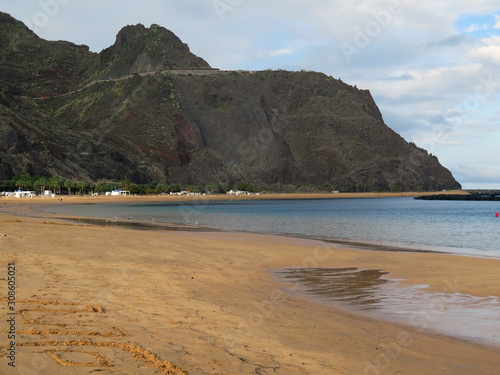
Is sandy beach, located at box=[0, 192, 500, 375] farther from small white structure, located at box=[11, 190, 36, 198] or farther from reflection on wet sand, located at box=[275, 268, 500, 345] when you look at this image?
small white structure, located at box=[11, 190, 36, 198]

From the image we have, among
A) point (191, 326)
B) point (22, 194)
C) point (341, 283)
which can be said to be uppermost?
point (22, 194)

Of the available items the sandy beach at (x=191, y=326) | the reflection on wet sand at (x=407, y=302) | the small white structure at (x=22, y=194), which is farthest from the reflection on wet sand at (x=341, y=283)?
the small white structure at (x=22, y=194)

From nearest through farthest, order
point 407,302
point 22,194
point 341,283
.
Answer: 1. point 407,302
2. point 341,283
3. point 22,194

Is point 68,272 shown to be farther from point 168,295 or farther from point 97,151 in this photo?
point 97,151

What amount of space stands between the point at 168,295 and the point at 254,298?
274 centimetres

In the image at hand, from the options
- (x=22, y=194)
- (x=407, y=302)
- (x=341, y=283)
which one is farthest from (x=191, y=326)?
(x=22, y=194)

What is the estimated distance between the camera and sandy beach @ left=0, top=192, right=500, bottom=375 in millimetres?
7656

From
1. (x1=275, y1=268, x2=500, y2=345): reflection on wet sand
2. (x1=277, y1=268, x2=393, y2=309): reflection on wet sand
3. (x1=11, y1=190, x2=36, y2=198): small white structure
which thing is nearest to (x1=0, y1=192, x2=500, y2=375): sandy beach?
(x1=275, y1=268, x2=500, y2=345): reflection on wet sand

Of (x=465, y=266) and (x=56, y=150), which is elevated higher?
(x=56, y=150)

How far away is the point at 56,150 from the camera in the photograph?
17100 cm

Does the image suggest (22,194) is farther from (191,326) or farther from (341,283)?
(191,326)

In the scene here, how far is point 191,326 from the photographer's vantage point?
395 inches

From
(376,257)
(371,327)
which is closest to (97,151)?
(376,257)

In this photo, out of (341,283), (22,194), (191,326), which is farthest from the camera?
(22,194)
